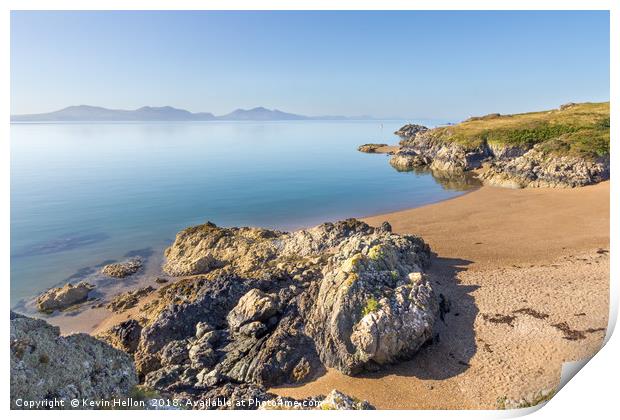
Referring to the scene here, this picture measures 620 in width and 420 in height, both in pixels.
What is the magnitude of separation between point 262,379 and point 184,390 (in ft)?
11.1

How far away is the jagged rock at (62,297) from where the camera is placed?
1038 inches

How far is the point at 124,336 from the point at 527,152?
7067 centimetres

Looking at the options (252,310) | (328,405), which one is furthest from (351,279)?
(328,405)

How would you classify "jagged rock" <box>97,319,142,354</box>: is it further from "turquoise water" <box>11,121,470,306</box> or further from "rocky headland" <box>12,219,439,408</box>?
"turquoise water" <box>11,121,470,306</box>

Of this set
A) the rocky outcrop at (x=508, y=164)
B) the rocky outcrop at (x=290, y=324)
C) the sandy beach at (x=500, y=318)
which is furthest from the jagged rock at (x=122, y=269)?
the rocky outcrop at (x=508, y=164)

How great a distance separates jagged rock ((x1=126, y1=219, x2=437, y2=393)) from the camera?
1664cm

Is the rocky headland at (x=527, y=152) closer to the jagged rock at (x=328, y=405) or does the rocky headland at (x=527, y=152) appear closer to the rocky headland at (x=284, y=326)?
the rocky headland at (x=284, y=326)

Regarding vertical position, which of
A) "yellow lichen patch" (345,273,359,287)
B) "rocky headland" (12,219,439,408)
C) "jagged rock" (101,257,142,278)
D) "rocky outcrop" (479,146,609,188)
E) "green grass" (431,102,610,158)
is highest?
"green grass" (431,102,610,158)

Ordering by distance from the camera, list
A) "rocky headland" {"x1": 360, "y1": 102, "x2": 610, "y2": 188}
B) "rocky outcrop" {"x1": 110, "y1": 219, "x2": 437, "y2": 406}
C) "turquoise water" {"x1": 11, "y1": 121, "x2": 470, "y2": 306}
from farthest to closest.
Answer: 1. "rocky headland" {"x1": 360, "y1": 102, "x2": 610, "y2": 188}
2. "turquoise water" {"x1": 11, "y1": 121, "x2": 470, "y2": 306}
3. "rocky outcrop" {"x1": 110, "y1": 219, "x2": 437, "y2": 406}

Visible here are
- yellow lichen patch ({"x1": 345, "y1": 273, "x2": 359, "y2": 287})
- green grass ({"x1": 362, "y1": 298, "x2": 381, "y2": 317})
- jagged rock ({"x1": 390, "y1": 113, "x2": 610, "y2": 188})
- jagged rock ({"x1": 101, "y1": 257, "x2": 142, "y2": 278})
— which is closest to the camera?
A: green grass ({"x1": 362, "y1": 298, "x2": 381, "y2": 317})

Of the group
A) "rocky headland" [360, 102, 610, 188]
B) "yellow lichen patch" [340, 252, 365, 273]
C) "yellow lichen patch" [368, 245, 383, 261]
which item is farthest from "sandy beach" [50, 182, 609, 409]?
"rocky headland" [360, 102, 610, 188]

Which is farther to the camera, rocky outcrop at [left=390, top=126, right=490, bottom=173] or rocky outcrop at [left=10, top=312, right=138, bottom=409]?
rocky outcrop at [left=390, top=126, right=490, bottom=173]

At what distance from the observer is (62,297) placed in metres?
26.9

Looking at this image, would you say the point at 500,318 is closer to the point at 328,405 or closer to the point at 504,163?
the point at 328,405
